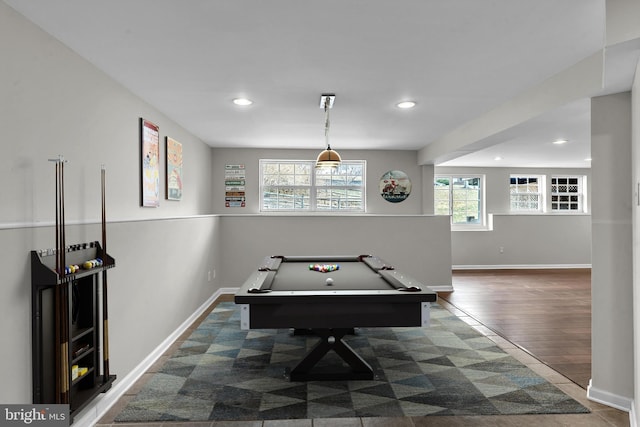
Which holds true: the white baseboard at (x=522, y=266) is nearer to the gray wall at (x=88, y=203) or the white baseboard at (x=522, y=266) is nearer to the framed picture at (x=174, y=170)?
the gray wall at (x=88, y=203)

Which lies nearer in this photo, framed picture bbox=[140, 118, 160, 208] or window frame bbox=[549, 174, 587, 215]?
framed picture bbox=[140, 118, 160, 208]

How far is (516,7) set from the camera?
2145mm

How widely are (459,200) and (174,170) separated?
6528 millimetres

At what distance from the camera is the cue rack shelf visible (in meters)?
2.06

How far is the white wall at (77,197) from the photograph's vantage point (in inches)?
78.6

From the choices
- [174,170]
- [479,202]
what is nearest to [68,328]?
[174,170]

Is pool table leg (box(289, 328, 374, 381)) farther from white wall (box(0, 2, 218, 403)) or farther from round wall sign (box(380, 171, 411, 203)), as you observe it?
round wall sign (box(380, 171, 411, 203))

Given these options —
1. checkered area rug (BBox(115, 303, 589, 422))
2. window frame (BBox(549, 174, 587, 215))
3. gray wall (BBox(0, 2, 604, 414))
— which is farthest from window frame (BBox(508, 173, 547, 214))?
gray wall (BBox(0, 2, 604, 414))

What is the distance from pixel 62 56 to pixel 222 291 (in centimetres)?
430

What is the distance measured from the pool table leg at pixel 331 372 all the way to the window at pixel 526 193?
24.6 ft

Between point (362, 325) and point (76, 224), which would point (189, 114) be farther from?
point (362, 325)

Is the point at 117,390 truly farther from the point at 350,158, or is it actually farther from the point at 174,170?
the point at 350,158

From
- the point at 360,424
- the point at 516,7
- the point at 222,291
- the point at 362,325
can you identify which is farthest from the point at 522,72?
the point at 222,291
